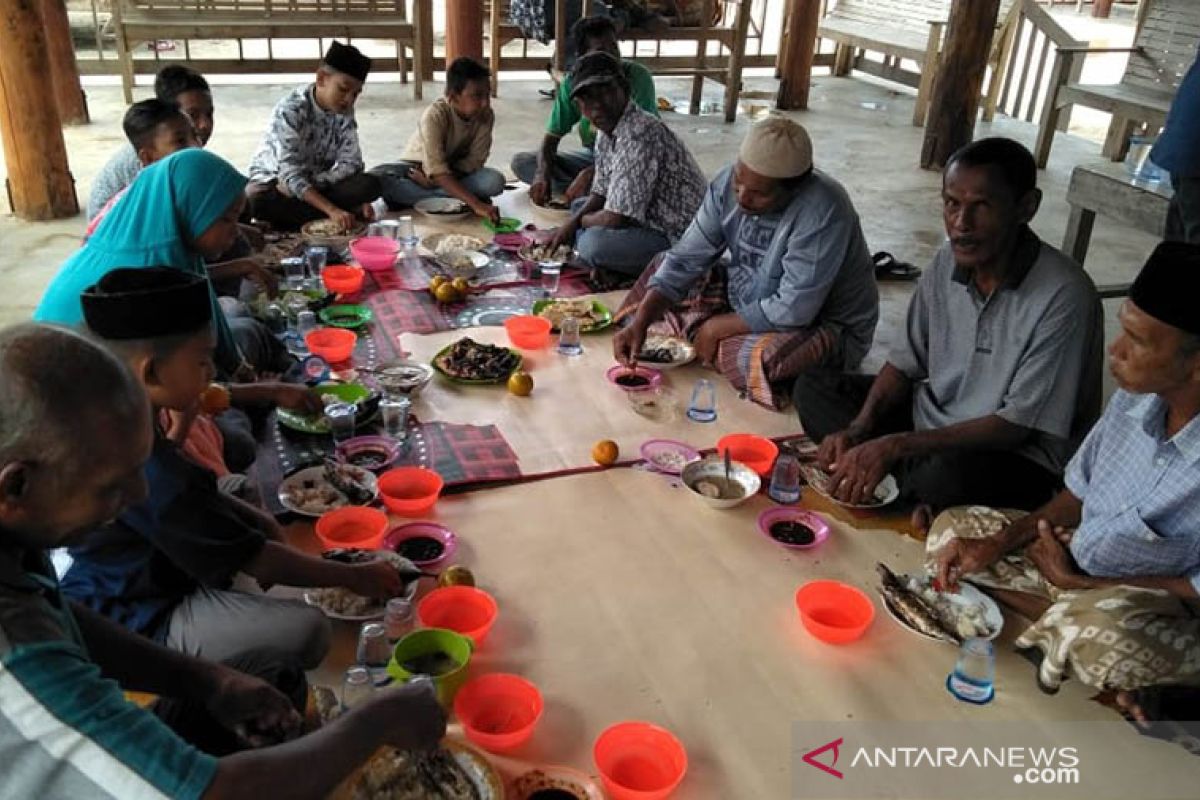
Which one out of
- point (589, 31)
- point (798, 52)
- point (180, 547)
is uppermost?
point (589, 31)

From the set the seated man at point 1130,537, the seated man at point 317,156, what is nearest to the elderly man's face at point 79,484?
the seated man at point 1130,537

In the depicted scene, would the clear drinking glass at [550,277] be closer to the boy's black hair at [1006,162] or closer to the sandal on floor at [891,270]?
the sandal on floor at [891,270]

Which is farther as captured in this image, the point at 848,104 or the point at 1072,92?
the point at 848,104

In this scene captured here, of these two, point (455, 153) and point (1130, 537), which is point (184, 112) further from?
point (1130, 537)

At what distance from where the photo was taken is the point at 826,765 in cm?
213

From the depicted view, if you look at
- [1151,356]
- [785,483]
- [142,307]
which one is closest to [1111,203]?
Result: [785,483]

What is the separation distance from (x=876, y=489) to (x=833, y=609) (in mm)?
660

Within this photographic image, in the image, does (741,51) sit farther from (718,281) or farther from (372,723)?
(372,723)

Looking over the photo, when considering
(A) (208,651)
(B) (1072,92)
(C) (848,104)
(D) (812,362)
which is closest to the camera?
(A) (208,651)

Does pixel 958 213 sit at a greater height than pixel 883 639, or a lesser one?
greater

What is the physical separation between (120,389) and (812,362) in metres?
2.89

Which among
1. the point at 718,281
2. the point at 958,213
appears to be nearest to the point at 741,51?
the point at 718,281

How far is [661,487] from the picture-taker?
125 inches

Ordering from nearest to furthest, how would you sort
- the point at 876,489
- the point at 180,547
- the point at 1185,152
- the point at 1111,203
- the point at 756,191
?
the point at 180,547 < the point at 876,489 < the point at 756,191 < the point at 1185,152 < the point at 1111,203
